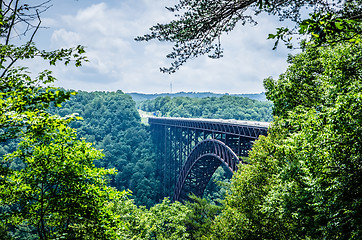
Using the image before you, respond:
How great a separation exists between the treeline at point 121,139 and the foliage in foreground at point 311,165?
37.5 metres

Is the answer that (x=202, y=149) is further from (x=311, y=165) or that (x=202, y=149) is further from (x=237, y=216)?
(x=311, y=165)

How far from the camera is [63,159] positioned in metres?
6.31

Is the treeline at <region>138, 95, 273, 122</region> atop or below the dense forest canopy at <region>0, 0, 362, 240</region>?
atop

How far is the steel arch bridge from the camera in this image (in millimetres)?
22094

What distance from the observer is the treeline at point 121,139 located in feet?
165

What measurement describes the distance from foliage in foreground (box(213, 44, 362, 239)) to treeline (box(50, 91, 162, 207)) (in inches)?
1478

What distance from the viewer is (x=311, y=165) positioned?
7.05 meters

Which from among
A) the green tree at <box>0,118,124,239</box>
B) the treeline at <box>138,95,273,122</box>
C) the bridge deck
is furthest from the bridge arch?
the treeline at <box>138,95,273,122</box>

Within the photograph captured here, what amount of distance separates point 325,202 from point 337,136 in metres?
1.93

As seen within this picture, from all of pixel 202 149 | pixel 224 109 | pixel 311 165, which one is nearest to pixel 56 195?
pixel 311 165

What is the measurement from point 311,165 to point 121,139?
58.7m

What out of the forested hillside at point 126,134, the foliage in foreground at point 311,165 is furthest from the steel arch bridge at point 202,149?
the foliage in foreground at point 311,165

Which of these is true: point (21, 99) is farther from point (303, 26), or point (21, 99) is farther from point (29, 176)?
point (303, 26)

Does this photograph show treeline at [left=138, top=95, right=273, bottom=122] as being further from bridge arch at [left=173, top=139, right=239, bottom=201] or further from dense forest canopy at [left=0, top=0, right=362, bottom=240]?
dense forest canopy at [left=0, top=0, right=362, bottom=240]
